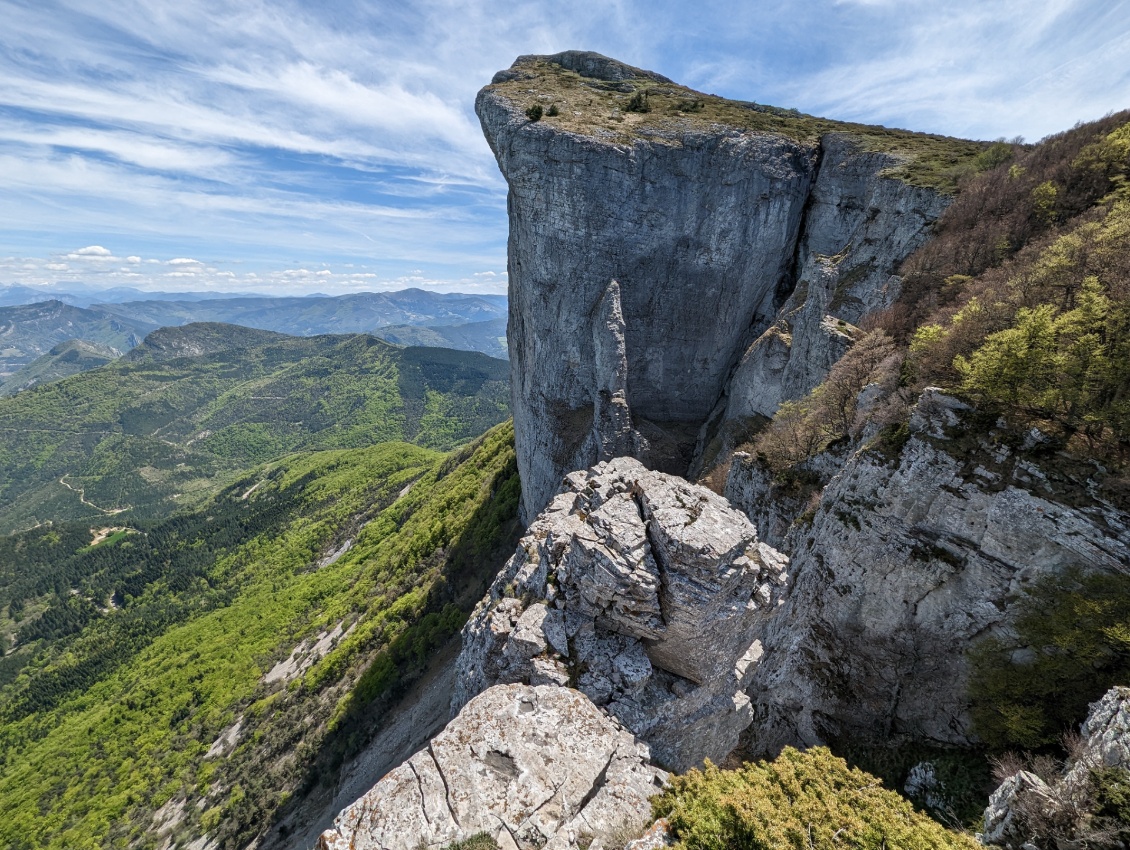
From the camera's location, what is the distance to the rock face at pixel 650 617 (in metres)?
14.7

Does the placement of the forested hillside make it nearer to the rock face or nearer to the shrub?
the rock face

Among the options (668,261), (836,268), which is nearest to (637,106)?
(668,261)

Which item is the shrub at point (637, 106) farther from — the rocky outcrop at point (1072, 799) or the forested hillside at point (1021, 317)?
the rocky outcrop at point (1072, 799)

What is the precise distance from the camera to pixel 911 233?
1221 inches

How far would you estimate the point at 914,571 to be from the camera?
15812 mm

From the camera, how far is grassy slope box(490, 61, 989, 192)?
34.9 metres

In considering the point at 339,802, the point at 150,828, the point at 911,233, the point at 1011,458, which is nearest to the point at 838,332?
the point at 911,233

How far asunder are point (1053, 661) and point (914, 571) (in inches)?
150

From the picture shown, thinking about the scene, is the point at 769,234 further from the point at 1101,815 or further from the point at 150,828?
the point at 150,828

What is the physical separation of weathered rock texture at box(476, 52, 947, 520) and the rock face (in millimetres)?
22320

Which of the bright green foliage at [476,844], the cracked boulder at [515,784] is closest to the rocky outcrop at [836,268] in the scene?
the cracked boulder at [515,784]

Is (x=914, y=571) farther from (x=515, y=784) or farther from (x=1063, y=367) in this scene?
(x=515, y=784)

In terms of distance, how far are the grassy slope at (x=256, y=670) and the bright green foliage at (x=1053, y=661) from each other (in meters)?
40.9

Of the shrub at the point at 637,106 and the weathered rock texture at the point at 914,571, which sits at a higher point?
the shrub at the point at 637,106
